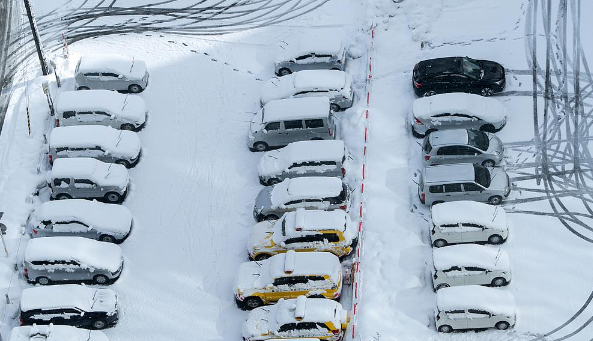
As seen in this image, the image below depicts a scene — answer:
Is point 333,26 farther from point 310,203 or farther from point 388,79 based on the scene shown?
point 310,203

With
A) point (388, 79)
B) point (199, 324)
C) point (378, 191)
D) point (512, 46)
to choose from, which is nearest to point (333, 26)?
point (388, 79)

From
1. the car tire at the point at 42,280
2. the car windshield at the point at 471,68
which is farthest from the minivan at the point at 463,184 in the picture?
the car tire at the point at 42,280

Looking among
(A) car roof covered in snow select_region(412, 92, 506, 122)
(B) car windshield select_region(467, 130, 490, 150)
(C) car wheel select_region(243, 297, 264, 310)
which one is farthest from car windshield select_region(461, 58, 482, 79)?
(C) car wheel select_region(243, 297, 264, 310)

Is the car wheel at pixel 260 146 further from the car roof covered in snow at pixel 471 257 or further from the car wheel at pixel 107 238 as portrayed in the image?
the car roof covered in snow at pixel 471 257

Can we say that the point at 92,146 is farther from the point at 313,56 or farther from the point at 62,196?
the point at 313,56

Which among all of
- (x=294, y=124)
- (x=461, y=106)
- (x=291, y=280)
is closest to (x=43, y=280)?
(x=291, y=280)
